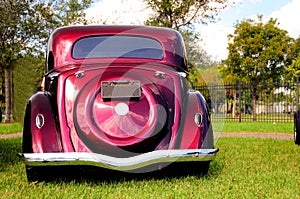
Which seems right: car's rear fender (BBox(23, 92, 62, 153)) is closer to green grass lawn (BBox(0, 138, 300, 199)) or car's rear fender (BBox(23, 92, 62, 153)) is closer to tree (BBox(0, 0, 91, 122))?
green grass lawn (BBox(0, 138, 300, 199))

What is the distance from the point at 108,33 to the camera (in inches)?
191

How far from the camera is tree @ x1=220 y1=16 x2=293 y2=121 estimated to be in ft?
95.8

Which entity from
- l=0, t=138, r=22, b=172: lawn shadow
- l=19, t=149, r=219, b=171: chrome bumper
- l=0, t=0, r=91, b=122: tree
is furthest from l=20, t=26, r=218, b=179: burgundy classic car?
l=0, t=0, r=91, b=122: tree

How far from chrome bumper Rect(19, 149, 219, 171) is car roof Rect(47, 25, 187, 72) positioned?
1.18 m

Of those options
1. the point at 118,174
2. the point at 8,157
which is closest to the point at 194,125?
the point at 118,174

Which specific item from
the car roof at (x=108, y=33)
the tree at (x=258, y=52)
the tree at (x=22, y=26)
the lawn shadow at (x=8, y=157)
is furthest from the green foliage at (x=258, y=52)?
the car roof at (x=108, y=33)

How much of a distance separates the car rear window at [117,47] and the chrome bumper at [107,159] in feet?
4.24

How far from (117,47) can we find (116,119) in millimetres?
1130

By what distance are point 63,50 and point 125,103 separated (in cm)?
118

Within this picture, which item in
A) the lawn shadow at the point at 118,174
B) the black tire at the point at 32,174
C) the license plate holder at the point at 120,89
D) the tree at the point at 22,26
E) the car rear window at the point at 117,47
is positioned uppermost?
the tree at the point at 22,26

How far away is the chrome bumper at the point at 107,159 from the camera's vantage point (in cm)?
390

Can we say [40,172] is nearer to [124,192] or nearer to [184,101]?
[124,192]

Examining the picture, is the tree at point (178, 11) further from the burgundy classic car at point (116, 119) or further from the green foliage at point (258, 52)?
the burgundy classic car at point (116, 119)

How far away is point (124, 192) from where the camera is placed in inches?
151
